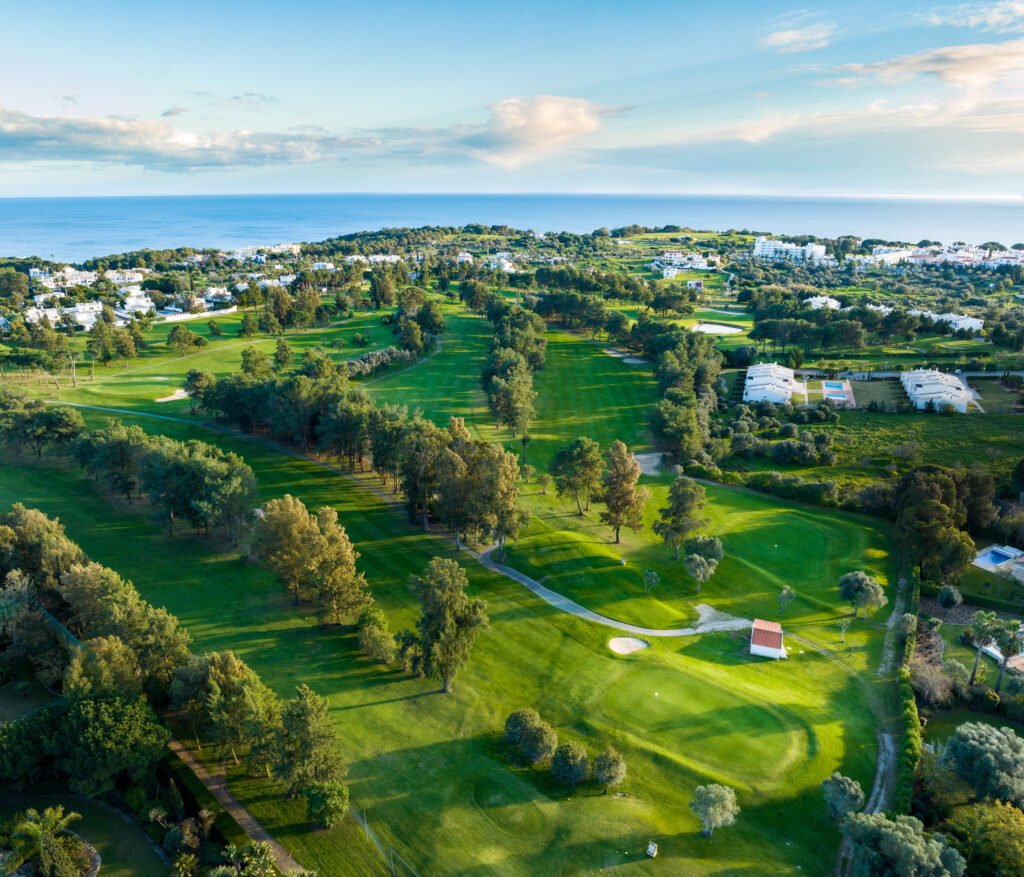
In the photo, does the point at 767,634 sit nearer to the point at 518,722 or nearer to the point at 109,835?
the point at 518,722

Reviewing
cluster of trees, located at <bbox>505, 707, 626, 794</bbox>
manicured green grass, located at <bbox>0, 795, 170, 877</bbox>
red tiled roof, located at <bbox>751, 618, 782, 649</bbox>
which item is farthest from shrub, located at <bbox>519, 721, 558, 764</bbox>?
manicured green grass, located at <bbox>0, 795, 170, 877</bbox>

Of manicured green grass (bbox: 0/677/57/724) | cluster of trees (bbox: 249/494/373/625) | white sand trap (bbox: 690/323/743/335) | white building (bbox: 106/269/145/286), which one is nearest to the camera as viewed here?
manicured green grass (bbox: 0/677/57/724)

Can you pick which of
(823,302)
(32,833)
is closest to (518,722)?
(32,833)

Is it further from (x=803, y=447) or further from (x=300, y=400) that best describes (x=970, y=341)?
(x=300, y=400)

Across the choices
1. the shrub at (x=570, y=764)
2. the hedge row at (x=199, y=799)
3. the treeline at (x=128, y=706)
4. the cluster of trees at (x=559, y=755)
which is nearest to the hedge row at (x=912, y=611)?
the cluster of trees at (x=559, y=755)

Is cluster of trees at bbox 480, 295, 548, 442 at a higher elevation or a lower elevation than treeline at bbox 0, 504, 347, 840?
higher

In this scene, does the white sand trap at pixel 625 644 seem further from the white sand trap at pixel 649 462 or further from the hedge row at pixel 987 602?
the white sand trap at pixel 649 462

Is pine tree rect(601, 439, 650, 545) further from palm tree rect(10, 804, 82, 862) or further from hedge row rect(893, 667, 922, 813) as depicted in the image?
palm tree rect(10, 804, 82, 862)
